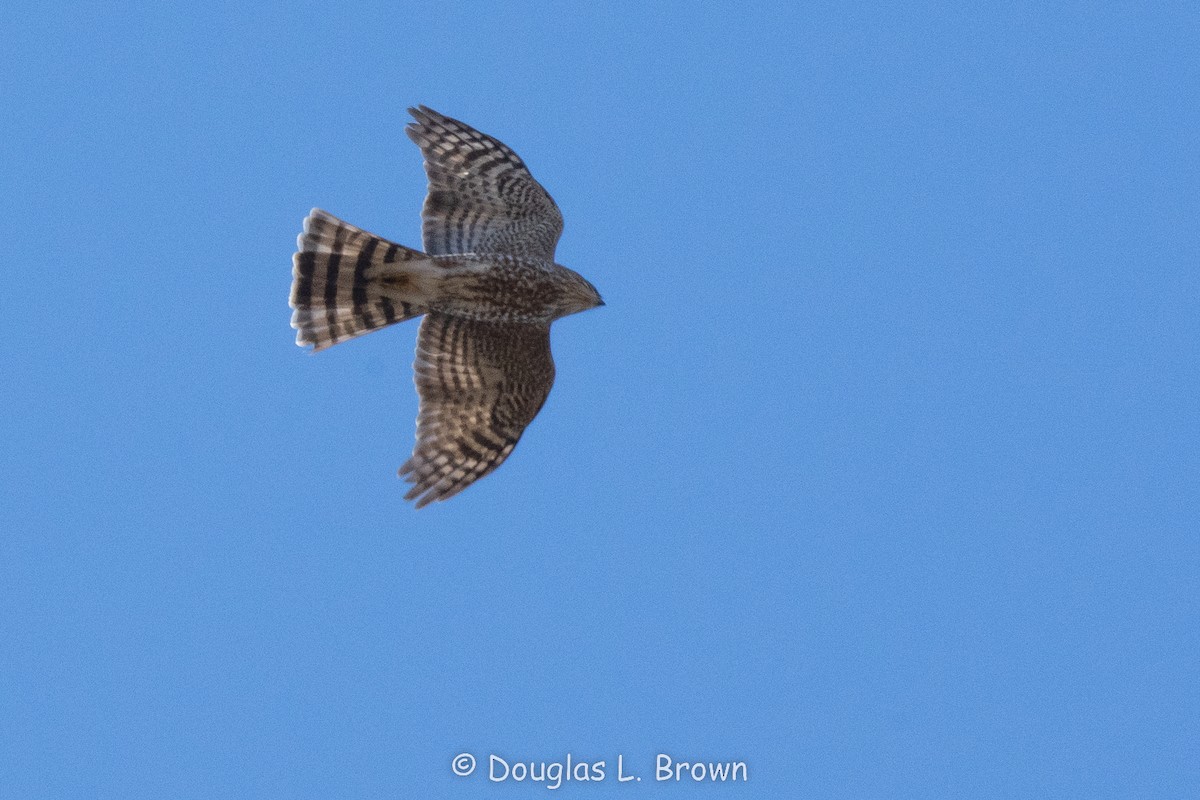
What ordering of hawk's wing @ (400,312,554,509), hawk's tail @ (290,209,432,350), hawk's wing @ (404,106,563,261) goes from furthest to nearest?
1. hawk's wing @ (404,106,563,261)
2. hawk's wing @ (400,312,554,509)
3. hawk's tail @ (290,209,432,350)

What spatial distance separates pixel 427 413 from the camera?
432 inches

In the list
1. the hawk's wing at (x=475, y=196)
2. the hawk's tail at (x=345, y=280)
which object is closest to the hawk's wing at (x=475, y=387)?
the hawk's tail at (x=345, y=280)

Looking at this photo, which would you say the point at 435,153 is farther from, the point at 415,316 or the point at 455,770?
the point at 455,770

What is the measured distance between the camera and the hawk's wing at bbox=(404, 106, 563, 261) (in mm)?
11117

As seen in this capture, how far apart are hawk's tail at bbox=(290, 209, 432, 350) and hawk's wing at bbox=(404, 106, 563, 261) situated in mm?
477

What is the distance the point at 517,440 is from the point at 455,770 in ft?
7.65

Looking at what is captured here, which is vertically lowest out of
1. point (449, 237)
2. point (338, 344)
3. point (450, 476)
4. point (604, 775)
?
point (604, 775)

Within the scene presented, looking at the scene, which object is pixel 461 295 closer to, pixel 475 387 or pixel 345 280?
pixel 475 387

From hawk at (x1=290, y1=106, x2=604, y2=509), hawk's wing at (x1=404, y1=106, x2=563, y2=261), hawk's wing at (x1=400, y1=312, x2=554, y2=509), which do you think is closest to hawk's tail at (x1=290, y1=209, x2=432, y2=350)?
hawk at (x1=290, y1=106, x2=604, y2=509)

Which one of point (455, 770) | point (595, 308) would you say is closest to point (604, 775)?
point (455, 770)

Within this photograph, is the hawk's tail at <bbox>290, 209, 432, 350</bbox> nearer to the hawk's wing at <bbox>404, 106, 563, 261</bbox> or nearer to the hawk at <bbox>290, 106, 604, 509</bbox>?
the hawk at <bbox>290, 106, 604, 509</bbox>

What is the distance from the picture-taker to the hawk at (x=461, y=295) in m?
10.6

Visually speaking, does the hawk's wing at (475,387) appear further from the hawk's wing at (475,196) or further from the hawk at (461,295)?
the hawk's wing at (475,196)

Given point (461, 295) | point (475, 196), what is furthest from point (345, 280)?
point (475, 196)
